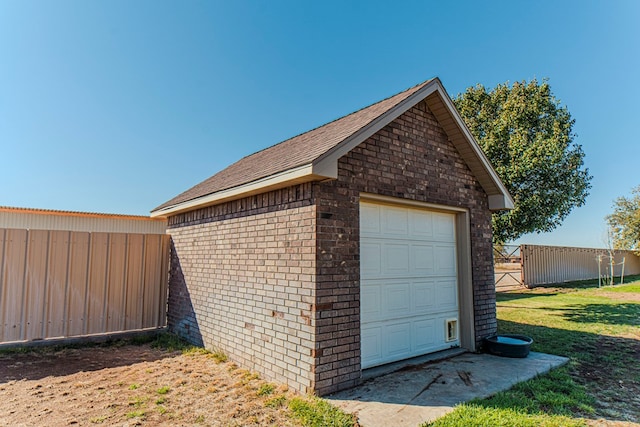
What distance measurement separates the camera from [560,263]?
68.0 feet

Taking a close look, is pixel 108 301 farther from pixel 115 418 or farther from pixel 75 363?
pixel 115 418

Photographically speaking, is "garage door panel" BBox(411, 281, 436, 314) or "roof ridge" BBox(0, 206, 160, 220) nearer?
"garage door panel" BBox(411, 281, 436, 314)

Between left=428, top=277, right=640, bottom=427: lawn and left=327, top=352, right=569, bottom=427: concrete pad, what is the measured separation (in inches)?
7.4

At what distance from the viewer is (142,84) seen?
992 cm

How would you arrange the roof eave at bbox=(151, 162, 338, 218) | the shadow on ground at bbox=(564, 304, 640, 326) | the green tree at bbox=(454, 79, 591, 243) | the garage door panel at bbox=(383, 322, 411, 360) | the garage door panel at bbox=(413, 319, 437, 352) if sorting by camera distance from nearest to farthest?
1. the roof eave at bbox=(151, 162, 338, 218)
2. the garage door panel at bbox=(383, 322, 411, 360)
3. the garage door panel at bbox=(413, 319, 437, 352)
4. the shadow on ground at bbox=(564, 304, 640, 326)
5. the green tree at bbox=(454, 79, 591, 243)

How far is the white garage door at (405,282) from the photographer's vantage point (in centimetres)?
505

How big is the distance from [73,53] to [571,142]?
50.6 ft

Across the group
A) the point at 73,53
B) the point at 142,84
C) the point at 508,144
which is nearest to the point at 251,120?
the point at 142,84

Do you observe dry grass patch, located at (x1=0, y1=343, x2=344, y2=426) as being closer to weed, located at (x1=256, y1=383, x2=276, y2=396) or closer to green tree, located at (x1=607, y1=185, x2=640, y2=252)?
weed, located at (x1=256, y1=383, x2=276, y2=396)

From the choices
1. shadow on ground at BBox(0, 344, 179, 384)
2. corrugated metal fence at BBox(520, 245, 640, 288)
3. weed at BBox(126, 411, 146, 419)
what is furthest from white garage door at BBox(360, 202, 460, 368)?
corrugated metal fence at BBox(520, 245, 640, 288)

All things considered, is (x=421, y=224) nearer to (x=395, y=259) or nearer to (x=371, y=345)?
(x=395, y=259)

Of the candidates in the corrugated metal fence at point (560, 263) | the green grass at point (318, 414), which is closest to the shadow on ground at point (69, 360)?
the green grass at point (318, 414)

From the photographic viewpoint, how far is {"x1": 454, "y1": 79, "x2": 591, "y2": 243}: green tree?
1156 centimetres

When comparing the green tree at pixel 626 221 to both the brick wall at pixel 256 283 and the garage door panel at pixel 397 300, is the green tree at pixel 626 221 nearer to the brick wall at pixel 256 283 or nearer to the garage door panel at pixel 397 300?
the garage door panel at pixel 397 300
